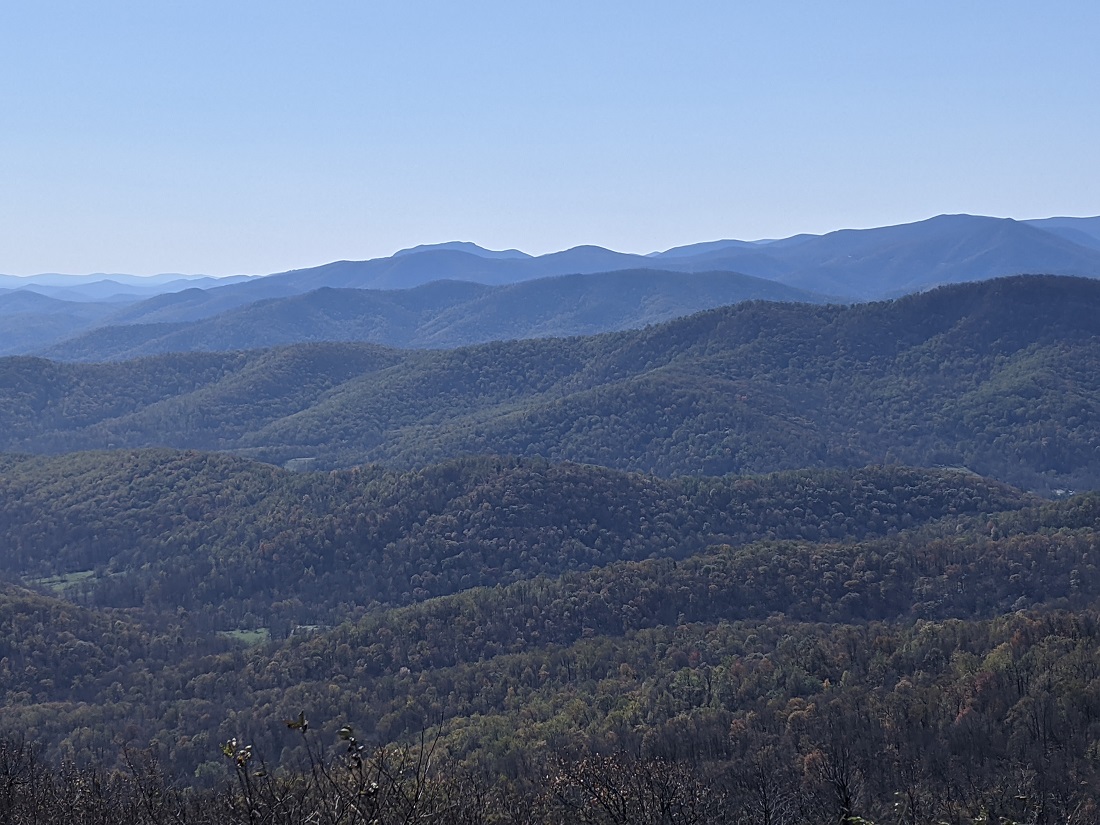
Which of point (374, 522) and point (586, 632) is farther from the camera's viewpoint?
point (374, 522)

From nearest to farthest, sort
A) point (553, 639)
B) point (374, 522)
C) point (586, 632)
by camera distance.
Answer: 1. point (553, 639)
2. point (586, 632)
3. point (374, 522)

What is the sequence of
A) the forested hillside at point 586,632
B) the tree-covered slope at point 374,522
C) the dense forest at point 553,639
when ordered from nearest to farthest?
the dense forest at point 553,639 < the forested hillside at point 586,632 < the tree-covered slope at point 374,522

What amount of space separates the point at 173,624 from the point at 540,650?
4195cm

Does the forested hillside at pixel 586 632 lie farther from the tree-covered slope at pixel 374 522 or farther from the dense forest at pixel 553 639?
the tree-covered slope at pixel 374 522

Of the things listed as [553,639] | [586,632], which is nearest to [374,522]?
[553,639]

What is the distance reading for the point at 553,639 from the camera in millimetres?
84125

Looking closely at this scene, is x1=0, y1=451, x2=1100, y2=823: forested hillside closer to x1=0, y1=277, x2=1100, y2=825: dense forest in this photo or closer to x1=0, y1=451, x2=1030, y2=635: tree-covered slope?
x1=0, y1=277, x2=1100, y2=825: dense forest

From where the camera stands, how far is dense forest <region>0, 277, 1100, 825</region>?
30969 mm

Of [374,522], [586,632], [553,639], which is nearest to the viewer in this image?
[553,639]

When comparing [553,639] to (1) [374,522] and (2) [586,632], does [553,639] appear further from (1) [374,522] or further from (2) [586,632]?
(1) [374,522]

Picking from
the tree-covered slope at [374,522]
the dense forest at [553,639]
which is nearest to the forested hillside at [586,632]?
the dense forest at [553,639]

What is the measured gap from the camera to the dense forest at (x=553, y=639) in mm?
30969

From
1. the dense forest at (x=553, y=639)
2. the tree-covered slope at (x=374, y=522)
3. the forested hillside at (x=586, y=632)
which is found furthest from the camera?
the tree-covered slope at (x=374, y=522)

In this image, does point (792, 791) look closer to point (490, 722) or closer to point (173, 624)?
point (490, 722)
